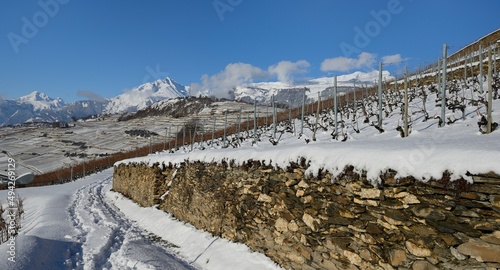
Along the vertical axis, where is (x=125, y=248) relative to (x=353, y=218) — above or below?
below

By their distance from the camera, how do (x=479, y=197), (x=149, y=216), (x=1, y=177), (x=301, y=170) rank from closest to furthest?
(x=479, y=197) → (x=301, y=170) → (x=149, y=216) → (x=1, y=177)

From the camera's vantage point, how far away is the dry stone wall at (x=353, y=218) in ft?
8.50

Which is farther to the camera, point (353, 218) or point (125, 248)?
point (125, 248)

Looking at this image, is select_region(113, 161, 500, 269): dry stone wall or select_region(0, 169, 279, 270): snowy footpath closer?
select_region(113, 161, 500, 269): dry stone wall

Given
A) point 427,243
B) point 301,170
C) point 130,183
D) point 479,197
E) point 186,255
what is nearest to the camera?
point 479,197

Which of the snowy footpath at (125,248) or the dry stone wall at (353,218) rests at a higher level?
the dry stone wall at (353,218)

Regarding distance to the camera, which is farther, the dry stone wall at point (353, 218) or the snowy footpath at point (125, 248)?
the snowy footpath at point (125, 248)

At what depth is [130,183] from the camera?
1587cm

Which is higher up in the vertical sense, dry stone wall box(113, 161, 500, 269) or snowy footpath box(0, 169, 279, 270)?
dry stone wall box(113, 161, 500, 269)

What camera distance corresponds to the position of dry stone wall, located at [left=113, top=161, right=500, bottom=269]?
2590 millimetres

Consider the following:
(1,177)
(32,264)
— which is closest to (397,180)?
(32,264)

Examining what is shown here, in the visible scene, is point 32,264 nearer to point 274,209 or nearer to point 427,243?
point 274,209

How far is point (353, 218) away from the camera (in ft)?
12.2

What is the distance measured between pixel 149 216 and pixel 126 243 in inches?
135
